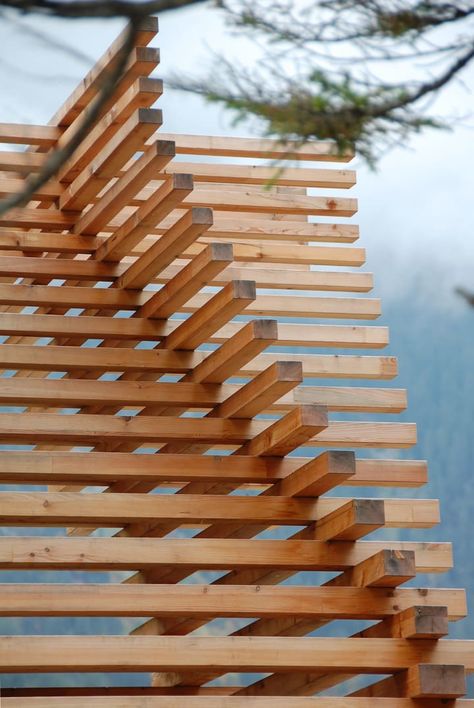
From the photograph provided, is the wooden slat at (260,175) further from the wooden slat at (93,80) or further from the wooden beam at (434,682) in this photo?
the wooden beam at (434,682)

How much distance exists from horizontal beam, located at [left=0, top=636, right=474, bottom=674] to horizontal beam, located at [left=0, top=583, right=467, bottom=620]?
10cm

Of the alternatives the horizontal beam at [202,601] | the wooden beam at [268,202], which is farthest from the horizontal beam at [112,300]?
the horizontal beam at [202,601]

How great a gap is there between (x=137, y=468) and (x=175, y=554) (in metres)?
0.32

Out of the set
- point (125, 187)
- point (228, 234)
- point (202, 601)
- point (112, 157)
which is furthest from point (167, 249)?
point (202, 601)

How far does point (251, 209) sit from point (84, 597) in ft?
5.77

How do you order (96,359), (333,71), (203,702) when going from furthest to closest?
(96,359) → (203,702) → (333,71)

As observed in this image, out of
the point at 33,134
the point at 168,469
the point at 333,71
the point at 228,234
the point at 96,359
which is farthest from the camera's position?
the point at 228,234

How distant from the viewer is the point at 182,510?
3.91m

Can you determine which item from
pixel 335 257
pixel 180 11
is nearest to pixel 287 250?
pixel 335 257

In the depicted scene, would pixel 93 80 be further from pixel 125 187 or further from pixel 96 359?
pixel 96 359

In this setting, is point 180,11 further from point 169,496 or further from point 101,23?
point 169,496

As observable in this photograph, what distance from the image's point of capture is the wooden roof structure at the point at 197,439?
363cm

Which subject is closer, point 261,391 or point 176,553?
point 176,553

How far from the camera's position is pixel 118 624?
15867 millimetres
